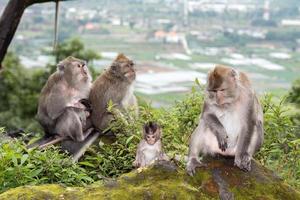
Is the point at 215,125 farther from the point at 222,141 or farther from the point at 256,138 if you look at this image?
the point at 256,138

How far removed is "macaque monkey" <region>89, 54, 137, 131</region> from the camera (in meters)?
6.18

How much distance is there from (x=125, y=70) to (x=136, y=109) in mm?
486

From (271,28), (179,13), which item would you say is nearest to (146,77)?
(271,28)

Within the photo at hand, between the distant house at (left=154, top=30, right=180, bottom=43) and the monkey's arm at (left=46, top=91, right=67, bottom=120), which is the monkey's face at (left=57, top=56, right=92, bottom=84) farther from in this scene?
the distant house at (left=154, top=30, right=180, bottom=43)

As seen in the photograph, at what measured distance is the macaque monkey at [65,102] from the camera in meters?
6.01

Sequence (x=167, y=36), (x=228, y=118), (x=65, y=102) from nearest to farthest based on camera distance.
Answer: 1. (x=228, y=118)
2. (x=65, y=102)
3. (x=167, y=36)

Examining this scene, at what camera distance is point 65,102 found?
19.9 ft

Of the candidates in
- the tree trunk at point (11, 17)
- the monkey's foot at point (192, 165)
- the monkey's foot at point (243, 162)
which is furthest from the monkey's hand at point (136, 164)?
the tree trunk at point (11, 17)

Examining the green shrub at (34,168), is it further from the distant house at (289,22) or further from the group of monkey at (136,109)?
the distant house at (289,22)

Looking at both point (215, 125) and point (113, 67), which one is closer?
point (215, 125)

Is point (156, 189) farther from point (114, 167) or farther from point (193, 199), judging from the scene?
point (114, 167)

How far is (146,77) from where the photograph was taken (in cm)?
3262

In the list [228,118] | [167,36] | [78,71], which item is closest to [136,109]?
[78,71]

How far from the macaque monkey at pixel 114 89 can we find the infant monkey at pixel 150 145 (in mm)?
1453
